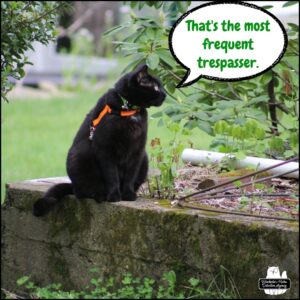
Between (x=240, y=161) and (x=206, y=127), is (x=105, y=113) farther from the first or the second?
(x=240, y=161)

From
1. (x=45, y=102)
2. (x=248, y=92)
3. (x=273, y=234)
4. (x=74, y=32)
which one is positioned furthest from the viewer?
(x=74, y=32)

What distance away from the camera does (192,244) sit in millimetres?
3410

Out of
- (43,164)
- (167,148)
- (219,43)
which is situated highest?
(219,43)

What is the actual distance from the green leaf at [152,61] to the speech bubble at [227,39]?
0.11 metres

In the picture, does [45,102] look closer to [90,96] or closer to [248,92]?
[90,96]

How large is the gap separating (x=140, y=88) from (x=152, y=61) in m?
0.28

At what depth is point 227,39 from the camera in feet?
12.7

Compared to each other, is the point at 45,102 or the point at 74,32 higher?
the point at 74,32

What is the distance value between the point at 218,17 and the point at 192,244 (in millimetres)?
1237

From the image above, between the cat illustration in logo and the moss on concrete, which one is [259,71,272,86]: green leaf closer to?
the moss on concrete

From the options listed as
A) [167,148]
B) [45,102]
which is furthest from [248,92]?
[45,102]

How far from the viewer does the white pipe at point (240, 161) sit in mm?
3687

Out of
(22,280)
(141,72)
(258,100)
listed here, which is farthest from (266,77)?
(22,280)

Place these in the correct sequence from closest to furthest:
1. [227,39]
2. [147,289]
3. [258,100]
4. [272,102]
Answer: [147,289] < [227,39] < [258,100] < [272,102]
